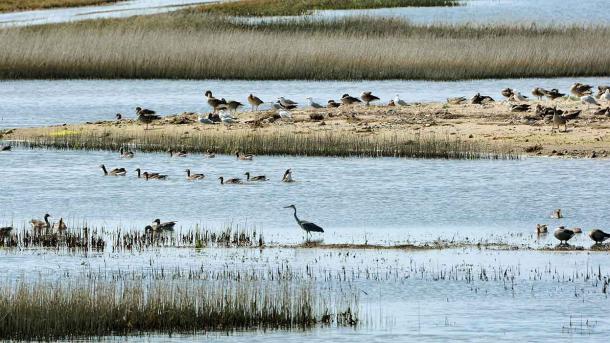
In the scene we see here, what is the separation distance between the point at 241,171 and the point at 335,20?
28403mm

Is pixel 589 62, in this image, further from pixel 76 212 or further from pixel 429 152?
pixel 76 212

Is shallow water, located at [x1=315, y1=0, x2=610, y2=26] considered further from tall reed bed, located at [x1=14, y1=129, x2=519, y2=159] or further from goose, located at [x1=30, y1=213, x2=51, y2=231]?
goose, located at [x1=30, y1=213, x2=51, y2=231]

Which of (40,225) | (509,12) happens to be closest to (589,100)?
(40,225)

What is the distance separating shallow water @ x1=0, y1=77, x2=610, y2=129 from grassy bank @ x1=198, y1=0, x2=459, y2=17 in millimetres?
24944

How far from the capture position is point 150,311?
13.7 metres

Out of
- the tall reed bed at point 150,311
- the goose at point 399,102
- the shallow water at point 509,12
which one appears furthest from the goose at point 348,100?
the shallow water at point 509,12

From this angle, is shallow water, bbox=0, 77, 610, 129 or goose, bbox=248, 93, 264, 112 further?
shallow water, bbox=0, 77, 610, 129

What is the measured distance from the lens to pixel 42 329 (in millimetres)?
13242

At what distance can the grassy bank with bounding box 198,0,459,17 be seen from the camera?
68.8 meters

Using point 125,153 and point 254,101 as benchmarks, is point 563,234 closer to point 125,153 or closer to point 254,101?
point 125,153

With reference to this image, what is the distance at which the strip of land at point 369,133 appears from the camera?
28.6 meters

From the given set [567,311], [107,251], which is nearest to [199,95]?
[107,251]

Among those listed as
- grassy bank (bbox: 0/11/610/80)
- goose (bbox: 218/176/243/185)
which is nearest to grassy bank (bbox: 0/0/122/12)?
grassy bank (bbox: 0/11/610/80)

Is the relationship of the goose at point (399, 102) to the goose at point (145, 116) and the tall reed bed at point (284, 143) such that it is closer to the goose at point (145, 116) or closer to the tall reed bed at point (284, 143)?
the tall reed bed at point (284, 143)
